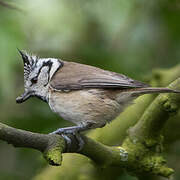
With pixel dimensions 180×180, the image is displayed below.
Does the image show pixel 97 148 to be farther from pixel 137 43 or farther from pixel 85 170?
pixel 137 43

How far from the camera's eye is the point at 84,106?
2.80 m

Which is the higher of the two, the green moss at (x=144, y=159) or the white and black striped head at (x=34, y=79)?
the white and black striped head at (x=34, y=79)

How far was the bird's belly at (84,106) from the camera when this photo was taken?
277 cm

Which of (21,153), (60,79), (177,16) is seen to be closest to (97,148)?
(60,79)

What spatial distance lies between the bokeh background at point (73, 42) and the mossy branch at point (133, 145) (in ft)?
1.68

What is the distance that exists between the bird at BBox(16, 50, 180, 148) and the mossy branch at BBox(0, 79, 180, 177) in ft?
0.50

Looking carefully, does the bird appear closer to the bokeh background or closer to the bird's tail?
the bird's tail

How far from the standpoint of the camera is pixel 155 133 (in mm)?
2965

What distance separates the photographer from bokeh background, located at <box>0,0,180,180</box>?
10.2 feet

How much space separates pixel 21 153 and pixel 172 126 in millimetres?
1458

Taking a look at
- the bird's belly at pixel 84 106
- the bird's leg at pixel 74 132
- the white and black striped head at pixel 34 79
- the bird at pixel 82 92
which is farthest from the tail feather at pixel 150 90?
the white and black striped head at pixel 34 79

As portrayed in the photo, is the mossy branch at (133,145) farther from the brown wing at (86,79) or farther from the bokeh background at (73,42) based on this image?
the bokeh background at (73,42)

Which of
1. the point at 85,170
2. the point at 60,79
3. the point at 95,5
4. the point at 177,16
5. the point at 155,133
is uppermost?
the point at 177,16

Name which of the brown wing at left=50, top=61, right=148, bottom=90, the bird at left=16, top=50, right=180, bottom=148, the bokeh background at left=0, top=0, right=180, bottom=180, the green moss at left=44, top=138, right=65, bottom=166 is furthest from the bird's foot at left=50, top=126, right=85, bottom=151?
the bokeh background at left=0, top=0, right=180, bottom=180
